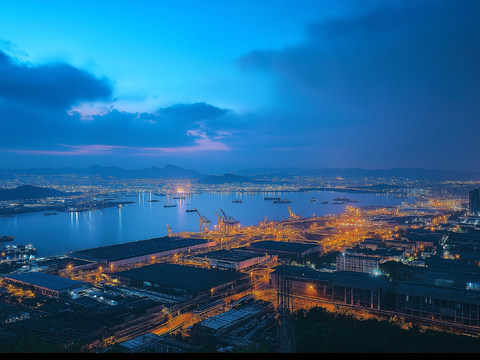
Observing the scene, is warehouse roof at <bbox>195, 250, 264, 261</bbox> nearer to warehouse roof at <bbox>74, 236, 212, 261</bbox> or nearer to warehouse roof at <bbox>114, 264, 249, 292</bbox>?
warehouse roof at <bbox>114, 264, 249, 292</bbox>

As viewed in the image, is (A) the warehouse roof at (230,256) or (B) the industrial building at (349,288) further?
(A) the warehouse roof at (230,256)

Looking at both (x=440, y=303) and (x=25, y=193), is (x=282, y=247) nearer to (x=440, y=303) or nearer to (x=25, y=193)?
(x=440, y=303)

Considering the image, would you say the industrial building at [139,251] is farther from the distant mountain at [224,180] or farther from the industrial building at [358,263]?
the distant mountain at [224,180]

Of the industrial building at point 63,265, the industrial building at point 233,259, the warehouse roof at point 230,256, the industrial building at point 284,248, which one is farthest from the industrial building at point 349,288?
the industrial building at point 63,265

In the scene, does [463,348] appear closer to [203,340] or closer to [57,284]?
[203,340]

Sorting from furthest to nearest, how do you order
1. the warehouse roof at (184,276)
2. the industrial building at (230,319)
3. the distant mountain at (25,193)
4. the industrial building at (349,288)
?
1. the distant mountain at (25,193)
2. the warehouse roof at (184,276)
3. the industrial building at (349,288)
4. the industrial building at (230,319)

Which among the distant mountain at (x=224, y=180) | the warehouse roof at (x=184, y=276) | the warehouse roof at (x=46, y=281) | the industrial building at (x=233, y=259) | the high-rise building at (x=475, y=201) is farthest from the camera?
the distant mountain at (x=224, y=180)
